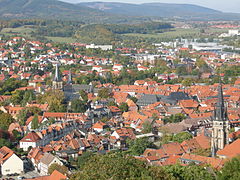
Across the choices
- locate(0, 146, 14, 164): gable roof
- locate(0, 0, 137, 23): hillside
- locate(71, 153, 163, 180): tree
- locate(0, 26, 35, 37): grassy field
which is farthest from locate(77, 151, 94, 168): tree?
locate(0, 0, 137, 23): hillside

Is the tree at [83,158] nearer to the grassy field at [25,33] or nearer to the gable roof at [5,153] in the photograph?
the gable roof at [5,153]

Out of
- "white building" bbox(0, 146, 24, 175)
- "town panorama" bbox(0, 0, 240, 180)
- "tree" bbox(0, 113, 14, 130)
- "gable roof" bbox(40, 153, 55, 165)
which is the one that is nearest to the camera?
"town panorama" bbox(0, 0, 240, 180)

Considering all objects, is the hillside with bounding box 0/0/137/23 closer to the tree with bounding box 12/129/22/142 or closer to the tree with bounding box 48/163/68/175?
the tree with bounding box 12/129/22/142

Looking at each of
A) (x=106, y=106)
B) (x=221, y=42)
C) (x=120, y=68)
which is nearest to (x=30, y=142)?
(x=106, y=106)

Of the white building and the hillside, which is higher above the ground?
the white building

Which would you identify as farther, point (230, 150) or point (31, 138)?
point (31, 138)

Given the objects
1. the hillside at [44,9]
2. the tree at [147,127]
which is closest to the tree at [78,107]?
the tree at [147,127]

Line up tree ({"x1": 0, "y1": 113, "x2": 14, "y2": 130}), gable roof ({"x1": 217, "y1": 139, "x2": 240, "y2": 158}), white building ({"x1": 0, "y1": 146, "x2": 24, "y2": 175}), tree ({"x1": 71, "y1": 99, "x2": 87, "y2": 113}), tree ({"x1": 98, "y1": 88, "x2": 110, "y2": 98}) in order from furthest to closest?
tree ({"x1": 98, "y1": 88, "x2": 110, "y2": 98}) < tree ({"x1": 71, "y1": 99, "x2": 87, "y2": 113}) < tree ({"x1": 0, "y1": 113, "x2": 14, "y2": 130}) < white building ({"x1": 0, "y1": 146, "x2": 24, "y2": 175}) < gable roof ({"x1": 217, "y1": 139, "x2": 240, "y2": 158})

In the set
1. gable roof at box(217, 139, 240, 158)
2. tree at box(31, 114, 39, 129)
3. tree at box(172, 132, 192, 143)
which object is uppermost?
gable roof at box(217, 139, 240, 158)

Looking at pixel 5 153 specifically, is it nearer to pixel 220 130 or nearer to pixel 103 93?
pixel 220 130

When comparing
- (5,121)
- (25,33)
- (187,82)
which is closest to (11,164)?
(5,121)

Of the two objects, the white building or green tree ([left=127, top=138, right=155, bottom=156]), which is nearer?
the white building
